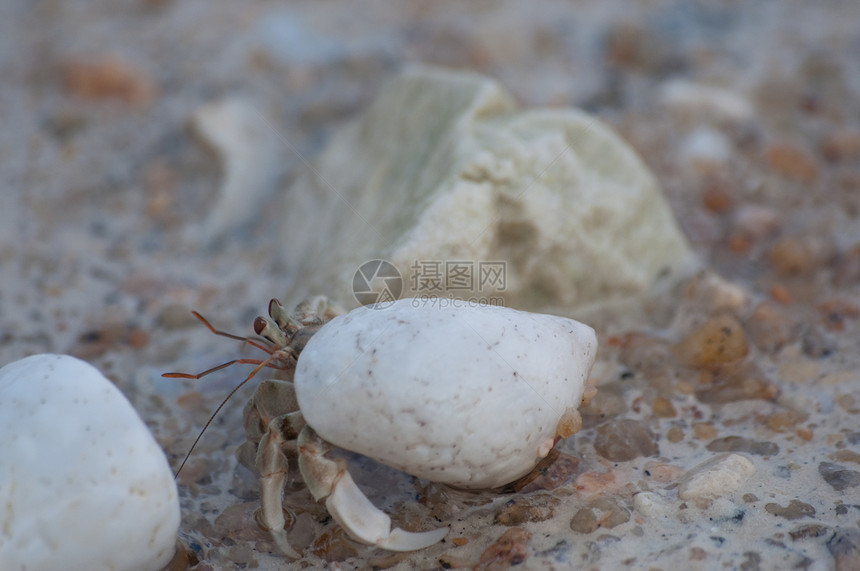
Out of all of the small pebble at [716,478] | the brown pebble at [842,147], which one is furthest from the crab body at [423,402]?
the brown pebble at [842,147]

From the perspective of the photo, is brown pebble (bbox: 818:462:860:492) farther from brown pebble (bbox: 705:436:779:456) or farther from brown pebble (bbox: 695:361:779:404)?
brown pebble (bbox: 695:361:779:404)

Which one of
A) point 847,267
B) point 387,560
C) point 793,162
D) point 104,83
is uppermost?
point 104,83

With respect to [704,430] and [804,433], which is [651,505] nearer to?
[704,430]

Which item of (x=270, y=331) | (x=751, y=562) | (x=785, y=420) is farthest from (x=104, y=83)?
(x=751, y=562)

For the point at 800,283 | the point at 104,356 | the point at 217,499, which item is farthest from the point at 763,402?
the point at 104,356

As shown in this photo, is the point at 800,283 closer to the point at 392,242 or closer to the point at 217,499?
the point at 392,242

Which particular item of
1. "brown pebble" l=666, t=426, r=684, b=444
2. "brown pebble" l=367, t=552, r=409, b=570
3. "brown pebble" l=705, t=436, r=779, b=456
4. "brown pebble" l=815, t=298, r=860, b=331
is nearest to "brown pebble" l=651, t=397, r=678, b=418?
"brown pebble" l=666, t=426, r=684, b=444

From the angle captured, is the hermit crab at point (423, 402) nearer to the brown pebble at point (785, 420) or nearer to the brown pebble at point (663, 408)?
the brown pebble at point (663, 408)
